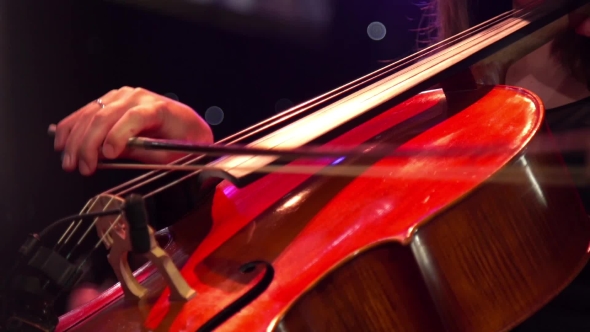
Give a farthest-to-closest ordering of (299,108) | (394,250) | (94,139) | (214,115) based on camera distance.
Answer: (214,115), (299,108), (94,139), (394,250)

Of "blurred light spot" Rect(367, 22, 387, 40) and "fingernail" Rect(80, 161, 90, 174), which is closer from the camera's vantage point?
"fingernail" Rect(80, 161, 90, 174)

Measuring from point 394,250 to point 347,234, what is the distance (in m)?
0.05

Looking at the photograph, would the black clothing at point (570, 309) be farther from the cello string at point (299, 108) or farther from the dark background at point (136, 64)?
the dark background at point (136, 64)

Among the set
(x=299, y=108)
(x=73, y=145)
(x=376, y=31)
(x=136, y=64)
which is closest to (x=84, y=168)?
(x=73, y=145)

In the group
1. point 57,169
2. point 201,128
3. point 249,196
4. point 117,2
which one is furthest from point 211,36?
point 249,196

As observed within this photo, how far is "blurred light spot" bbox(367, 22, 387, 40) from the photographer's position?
1.79 meters

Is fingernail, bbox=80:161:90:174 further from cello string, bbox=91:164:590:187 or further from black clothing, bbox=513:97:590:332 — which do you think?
black clothing, bbox=513:97:590:332

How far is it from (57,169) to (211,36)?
67 cm

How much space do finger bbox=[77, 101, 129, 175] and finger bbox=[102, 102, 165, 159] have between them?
12mm

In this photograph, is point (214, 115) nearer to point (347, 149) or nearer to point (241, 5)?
point (241, 5)

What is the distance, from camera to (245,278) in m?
0.44

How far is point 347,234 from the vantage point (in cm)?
46

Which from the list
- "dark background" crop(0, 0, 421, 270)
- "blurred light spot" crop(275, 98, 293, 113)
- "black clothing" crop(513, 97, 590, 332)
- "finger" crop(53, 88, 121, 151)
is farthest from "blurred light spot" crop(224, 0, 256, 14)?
"black clothing" crop(513, 97, 590, 332)

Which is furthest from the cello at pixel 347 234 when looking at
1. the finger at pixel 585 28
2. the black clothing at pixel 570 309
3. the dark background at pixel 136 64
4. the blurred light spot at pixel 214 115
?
the blurred light spot at pixel 214 115
